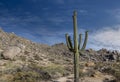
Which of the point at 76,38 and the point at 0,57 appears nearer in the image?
the point at 76,38

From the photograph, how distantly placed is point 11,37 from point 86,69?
2267 centimetres

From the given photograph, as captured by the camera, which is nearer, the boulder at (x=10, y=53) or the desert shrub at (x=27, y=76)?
the desert shrub at (x=27, y=76)

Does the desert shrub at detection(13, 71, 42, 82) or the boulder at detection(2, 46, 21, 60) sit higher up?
the boulder at detection(2, 46, 21, 60)

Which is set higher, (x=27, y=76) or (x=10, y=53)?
(x=10, y=53)

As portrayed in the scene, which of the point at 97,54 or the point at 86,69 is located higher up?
the point at 97,54

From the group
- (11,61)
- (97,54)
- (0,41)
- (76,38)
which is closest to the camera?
(76,38)

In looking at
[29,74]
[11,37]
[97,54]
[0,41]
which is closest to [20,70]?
[29,74]

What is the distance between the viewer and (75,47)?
48.0 ft

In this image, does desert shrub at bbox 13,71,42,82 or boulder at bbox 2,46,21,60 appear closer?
desert shrub at bbox 13,71,42,82

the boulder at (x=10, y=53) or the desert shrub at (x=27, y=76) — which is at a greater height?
the boulder at (x=10, y=53)

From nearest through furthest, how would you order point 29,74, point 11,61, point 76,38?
1. point 76,38
2. point 29,74
3. point 11,61

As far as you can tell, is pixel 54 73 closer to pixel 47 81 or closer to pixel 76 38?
pixel 47 81

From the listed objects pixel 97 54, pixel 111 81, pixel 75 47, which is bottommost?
pixel 111 81

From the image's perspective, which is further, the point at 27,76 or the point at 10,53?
the point at 10,53
